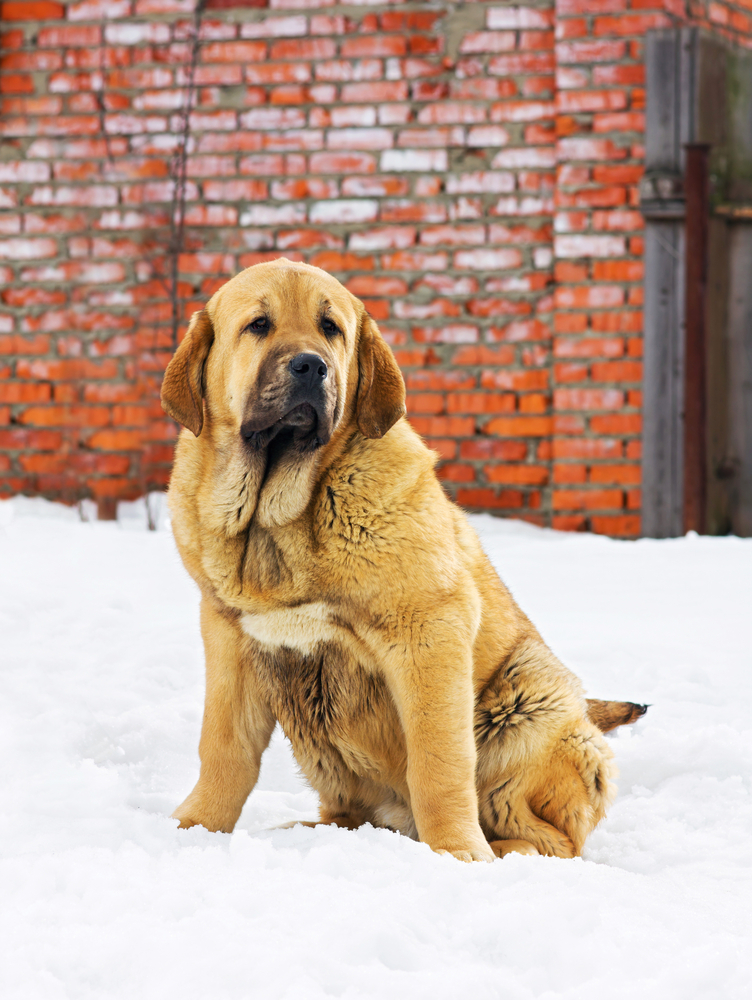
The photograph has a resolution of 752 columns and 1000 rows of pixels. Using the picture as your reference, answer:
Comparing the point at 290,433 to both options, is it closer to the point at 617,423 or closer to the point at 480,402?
the point at 480,402

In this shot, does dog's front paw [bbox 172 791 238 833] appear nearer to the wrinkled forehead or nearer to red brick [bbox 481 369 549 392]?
the wrinkled forehead

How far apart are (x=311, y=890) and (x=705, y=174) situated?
4.34 metres

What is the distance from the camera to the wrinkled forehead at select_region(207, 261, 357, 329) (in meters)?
2.03

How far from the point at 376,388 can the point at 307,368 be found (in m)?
0.25

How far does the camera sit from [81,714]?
2.64m

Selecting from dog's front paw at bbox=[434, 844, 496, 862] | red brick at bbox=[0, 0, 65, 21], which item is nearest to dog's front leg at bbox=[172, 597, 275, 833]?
dog's front paw at bbox=[434, 844, 496, 862]

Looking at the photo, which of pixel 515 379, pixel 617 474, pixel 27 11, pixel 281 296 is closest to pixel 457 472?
pixel 515 379

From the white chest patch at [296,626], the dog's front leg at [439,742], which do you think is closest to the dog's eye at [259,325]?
the white chest patch at [296,626]

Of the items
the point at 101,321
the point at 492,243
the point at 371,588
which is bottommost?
the point at 371,588

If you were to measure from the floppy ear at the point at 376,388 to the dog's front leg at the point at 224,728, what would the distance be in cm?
53

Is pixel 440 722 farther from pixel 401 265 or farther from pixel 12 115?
pixel 12 115

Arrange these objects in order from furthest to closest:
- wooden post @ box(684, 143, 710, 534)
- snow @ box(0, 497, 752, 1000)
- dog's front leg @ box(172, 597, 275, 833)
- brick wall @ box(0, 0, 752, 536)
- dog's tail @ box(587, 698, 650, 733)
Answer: brick wall @ box(0, 0, 752, 536)
wooden post @ box(684, 143, 710, 534)
dog's tail @ box(587, 698, 650, 733)
dog's front leg @ box(172, 597, 275, 833)
snow @ box(0, 497, 752, 1000)

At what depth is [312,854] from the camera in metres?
1.71

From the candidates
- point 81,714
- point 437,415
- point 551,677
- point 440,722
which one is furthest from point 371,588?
point 437,415
